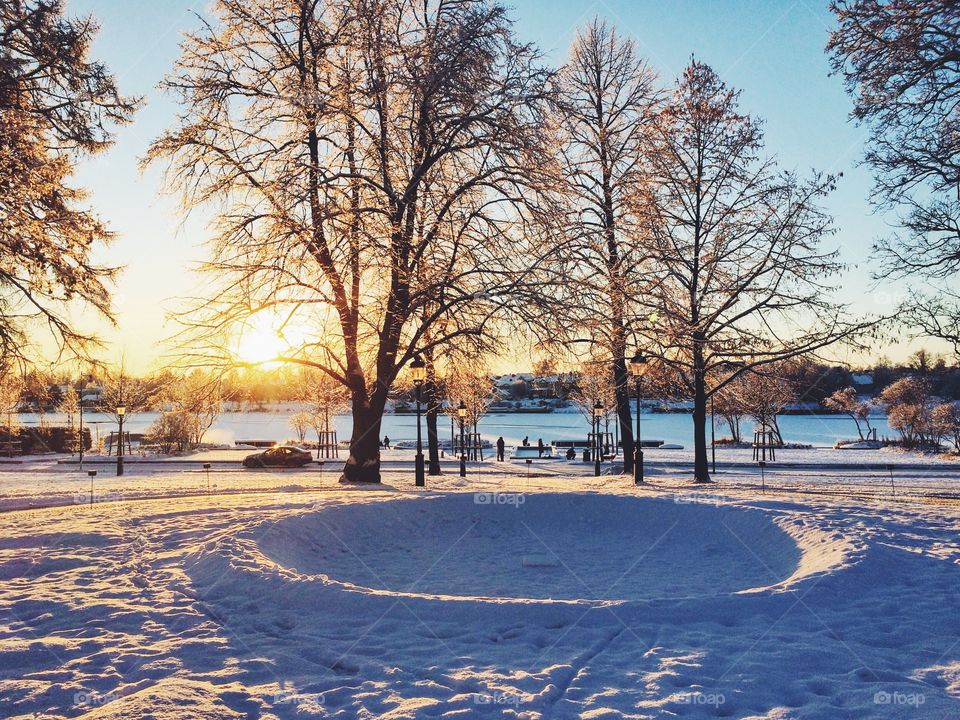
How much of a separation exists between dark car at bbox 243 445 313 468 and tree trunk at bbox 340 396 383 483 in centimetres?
1727

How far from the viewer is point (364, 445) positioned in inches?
766

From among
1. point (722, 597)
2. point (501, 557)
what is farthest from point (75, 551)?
point (722, 597)

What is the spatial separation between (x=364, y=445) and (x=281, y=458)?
18399 millimetres

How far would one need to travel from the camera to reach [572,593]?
8.87 m

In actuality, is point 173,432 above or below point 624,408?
below

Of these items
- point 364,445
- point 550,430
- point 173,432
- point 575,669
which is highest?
point 364,445

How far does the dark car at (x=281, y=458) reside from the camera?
3534 centimetres

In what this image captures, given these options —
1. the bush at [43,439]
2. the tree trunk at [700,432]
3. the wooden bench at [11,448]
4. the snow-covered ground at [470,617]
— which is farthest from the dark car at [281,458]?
the snow-covered ground at [470,617]

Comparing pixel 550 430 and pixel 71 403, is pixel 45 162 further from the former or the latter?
pixel 550 430

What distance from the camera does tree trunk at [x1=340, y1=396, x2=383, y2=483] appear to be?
19.3 meters

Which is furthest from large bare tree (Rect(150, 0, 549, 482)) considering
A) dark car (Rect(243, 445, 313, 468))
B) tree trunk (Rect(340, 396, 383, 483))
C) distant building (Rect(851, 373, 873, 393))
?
distant building (Rect(851, 373, 873, 393))

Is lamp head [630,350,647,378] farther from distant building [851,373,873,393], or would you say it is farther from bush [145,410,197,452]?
distant building [851,373,873,393]

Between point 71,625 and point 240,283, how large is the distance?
38.0 feet

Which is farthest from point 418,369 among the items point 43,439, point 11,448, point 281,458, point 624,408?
point 43,439
